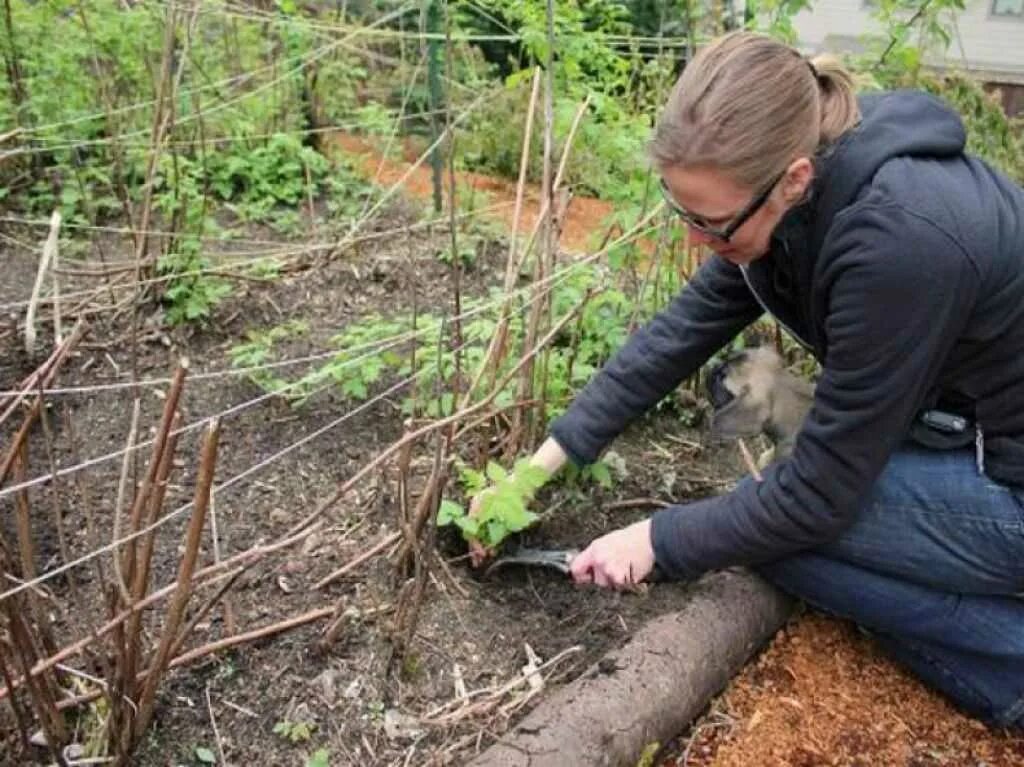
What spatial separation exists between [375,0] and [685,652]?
3889mm

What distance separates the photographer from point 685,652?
6.61 feet

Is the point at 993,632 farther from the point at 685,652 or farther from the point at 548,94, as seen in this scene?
the point at 548,94

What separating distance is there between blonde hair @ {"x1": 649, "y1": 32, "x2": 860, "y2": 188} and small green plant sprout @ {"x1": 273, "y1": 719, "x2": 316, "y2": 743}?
44.6 inches

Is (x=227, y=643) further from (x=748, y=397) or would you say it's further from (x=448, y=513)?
(x=748, y=397)

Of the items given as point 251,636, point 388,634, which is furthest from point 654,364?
point 251,636

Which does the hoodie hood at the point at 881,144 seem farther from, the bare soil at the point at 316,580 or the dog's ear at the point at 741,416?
the bare soil at the point at 316,580

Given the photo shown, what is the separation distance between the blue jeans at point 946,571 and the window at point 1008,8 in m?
10.2

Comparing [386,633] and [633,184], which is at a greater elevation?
[633,184]

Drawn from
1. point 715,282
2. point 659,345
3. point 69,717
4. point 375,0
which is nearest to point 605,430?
point 659,345

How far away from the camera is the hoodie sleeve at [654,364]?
224cm

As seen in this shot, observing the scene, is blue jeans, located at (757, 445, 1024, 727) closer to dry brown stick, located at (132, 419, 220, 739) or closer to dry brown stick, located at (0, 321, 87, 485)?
dry brown stick, located at (132, 419, 220, 739)

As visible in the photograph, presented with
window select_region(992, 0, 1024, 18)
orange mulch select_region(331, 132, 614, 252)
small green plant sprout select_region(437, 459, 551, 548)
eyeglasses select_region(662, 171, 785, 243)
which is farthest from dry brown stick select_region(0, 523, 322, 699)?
window select_region(992, 0, 1024, 18)

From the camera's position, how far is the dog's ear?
2.28 metres

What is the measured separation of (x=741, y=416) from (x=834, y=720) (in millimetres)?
642
